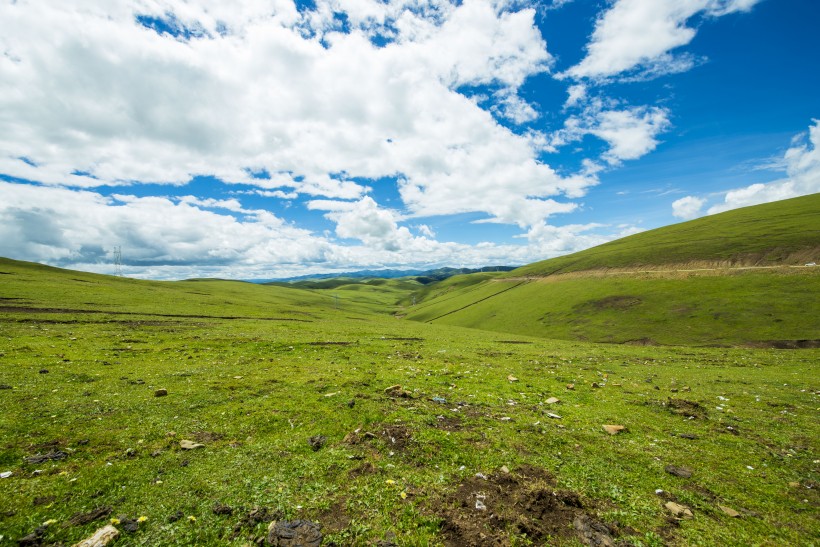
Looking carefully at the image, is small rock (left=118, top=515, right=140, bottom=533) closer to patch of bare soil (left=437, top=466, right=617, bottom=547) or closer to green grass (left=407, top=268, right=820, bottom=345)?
patch of bare soil (left=437, top=466, right=617, bottom=547)

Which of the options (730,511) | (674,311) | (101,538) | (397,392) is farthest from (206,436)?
(674,311)

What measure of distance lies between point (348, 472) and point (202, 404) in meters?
9.71

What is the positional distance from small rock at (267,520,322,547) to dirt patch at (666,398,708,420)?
1846cm

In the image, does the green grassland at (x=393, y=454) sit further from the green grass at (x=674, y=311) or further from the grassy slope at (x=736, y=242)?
the grassy slope at (x=736, y=242)

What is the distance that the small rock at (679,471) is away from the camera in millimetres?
10658

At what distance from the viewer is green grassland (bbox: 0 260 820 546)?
26.1 ft

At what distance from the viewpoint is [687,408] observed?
17062mm

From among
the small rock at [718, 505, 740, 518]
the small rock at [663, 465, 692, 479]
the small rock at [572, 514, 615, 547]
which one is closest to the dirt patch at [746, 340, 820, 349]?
the small rock at [663, 465, 692, 479]

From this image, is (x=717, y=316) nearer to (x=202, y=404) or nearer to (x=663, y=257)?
(x=663, y=257)

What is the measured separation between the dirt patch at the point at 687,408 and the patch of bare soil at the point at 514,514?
37.9 ft

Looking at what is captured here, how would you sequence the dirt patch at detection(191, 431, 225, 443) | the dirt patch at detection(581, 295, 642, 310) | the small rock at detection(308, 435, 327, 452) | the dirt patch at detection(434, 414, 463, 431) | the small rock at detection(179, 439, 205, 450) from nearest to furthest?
1. the small rock at detection(179, 439, 205, 450)
2. the small rock at detection(308, 435, 327, 452)
3. the dirt patch at detection(191, 431, 225, 443)
4. the dirt patch at detection(434, 414, 463, 431)
5. the dirt patch at detection(581, 295, 642, 310)

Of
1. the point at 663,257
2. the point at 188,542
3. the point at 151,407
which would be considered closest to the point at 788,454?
the point at 188,542

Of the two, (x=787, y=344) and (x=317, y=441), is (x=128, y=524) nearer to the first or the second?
(x=317, y=441)

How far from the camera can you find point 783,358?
36.4 m
